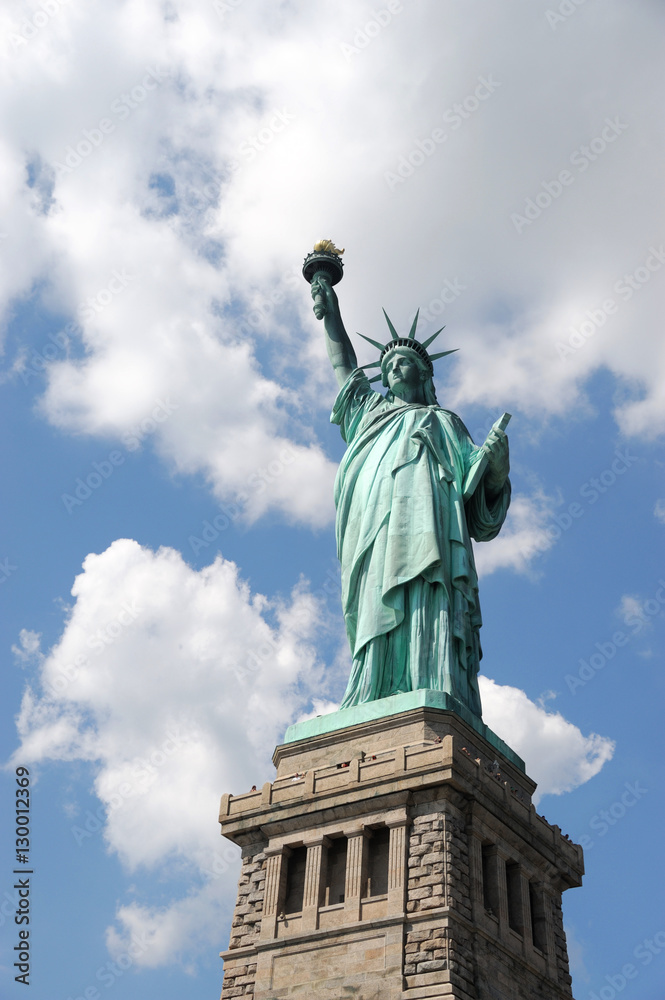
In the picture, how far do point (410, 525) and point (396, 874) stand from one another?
7937mm

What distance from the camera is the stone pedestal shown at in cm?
1838

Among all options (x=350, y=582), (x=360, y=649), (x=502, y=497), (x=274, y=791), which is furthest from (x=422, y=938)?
(x=502, y=497)

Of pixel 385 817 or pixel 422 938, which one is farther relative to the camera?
pixel 385 817

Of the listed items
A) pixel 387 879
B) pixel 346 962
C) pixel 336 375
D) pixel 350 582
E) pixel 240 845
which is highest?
pixel 336 375

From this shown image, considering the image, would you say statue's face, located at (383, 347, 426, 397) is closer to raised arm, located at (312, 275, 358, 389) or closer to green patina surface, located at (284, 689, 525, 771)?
raised arm, located at (312, 275, 358, 389)

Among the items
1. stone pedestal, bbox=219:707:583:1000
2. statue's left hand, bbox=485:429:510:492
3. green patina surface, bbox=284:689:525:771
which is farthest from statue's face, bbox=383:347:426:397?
stone pedestal, bbox=219:707:583:1000

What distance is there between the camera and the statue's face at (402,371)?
93.5 feet

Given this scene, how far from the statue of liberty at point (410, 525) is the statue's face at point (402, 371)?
0.03 meters

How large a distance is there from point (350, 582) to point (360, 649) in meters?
1.96

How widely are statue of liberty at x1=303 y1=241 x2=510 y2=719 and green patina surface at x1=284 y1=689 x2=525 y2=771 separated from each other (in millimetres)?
313

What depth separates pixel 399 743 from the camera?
21031 millimetres

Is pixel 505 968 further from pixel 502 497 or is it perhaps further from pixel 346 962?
pixel 502 497

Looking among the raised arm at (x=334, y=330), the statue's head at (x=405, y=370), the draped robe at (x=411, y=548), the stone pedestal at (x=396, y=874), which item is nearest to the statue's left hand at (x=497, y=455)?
the draped robe at (x=411, y=548)

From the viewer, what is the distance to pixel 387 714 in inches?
851
